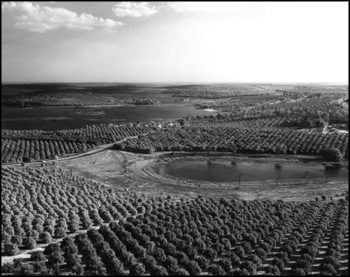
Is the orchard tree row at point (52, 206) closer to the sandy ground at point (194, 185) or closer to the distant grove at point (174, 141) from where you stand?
the sandy ground at point (194, 185)

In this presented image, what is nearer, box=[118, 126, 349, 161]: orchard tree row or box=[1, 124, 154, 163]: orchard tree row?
box=[118, 126, 349, 161]: orchard tree row

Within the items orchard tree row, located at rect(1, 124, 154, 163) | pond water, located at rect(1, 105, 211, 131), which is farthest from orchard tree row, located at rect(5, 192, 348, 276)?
pond water, located at rect(1, 105, 211, 131)

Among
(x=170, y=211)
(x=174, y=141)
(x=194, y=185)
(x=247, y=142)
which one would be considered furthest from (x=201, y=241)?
(x=174, y=141)

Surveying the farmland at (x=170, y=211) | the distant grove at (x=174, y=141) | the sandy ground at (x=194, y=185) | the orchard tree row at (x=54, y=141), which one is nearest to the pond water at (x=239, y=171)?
the farmland at (x=170, y=211)

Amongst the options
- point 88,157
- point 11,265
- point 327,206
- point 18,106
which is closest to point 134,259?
point 11,265

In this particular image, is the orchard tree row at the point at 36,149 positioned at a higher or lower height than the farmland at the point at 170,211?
higher

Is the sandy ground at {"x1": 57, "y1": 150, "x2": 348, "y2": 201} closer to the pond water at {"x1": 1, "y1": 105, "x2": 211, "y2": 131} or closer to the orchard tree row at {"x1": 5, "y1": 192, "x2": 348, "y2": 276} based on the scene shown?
the orchard tree row at {"x1": 5, "y1": 192, "x2": 348, "y2": 276}

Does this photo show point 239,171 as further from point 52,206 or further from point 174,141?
point 52,206
